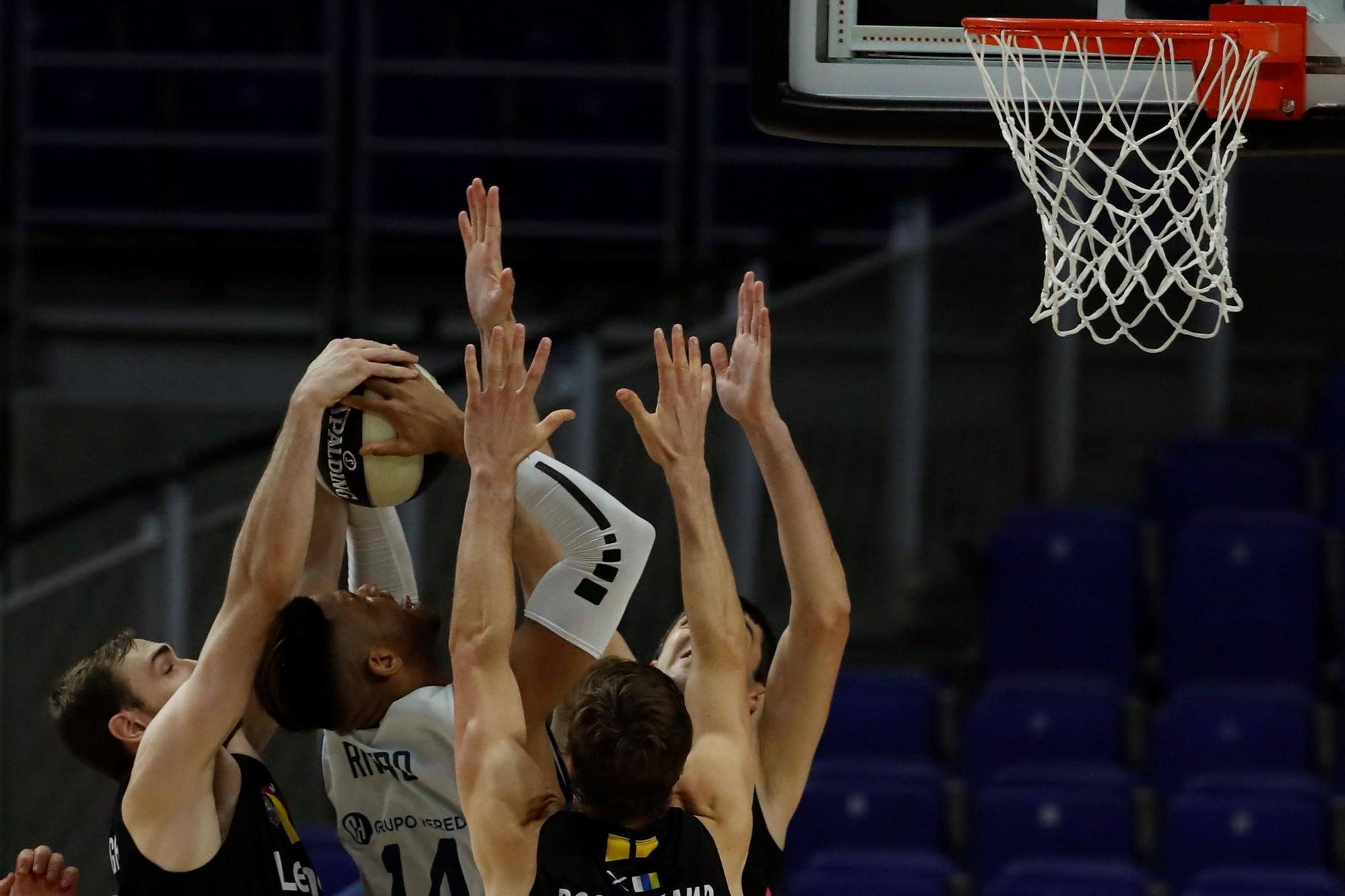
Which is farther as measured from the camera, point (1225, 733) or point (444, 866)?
point (1225, 733)

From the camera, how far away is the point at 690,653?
374cm

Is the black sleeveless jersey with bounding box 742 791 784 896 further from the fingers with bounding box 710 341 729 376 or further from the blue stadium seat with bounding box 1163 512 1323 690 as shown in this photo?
the blue stadium seat with bounding box 1163 512 1323 690

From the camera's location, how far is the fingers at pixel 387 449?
3404 millimetres

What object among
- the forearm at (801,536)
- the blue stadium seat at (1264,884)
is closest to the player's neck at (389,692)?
the forearm at (801,536)

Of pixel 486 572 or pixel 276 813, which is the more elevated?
pixel 486 572

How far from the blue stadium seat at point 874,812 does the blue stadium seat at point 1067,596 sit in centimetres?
87

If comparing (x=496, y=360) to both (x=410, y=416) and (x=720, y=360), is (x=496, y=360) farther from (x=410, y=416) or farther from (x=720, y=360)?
(x=720, y=360)

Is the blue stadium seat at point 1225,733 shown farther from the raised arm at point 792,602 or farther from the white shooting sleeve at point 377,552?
the white shooting sleeve at point 377,552

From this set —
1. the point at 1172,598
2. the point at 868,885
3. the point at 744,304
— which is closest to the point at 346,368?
the point at 744,304

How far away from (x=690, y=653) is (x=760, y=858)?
45cm

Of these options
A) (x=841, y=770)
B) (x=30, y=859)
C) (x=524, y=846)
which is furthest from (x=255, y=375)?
(x=524, y=846)

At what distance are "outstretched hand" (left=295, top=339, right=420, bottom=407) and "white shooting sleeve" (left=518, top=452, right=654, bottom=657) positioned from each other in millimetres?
339

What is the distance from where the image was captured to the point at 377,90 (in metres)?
10.3

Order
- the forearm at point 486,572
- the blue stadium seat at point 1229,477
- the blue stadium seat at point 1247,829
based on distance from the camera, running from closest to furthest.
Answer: the forearm at point 486,572, the blue stadium seat at point 1247,829, the blue stadium seat at point 1229,477
